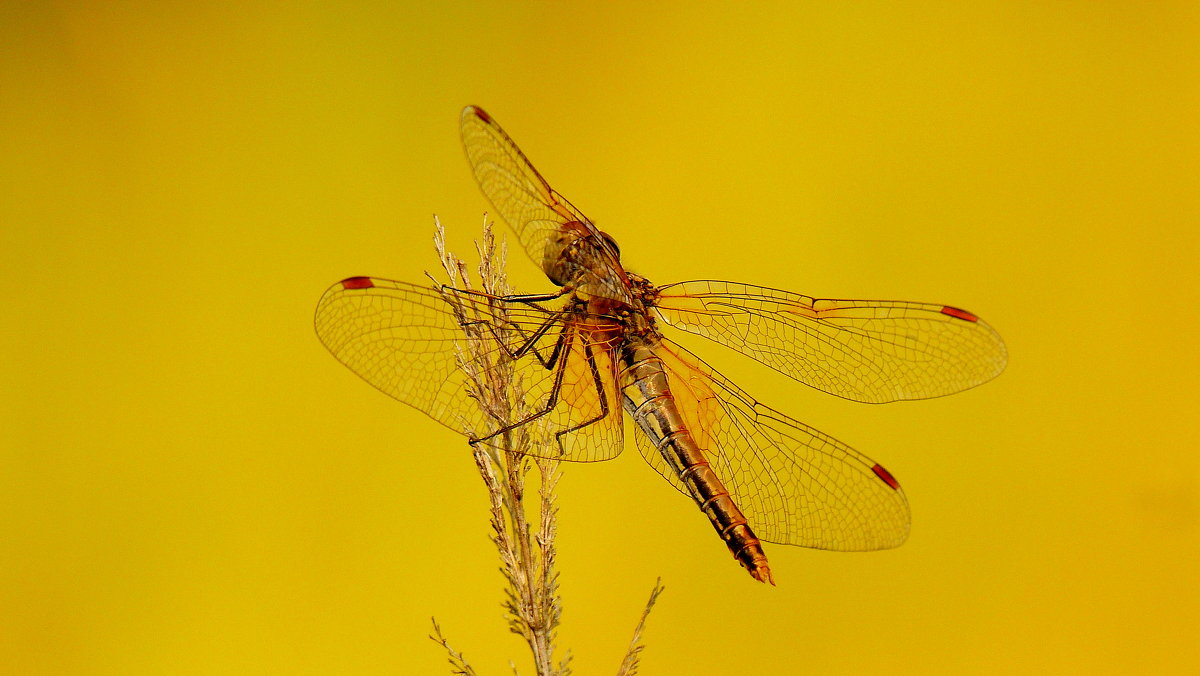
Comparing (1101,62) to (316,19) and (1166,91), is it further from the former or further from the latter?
(316,19)

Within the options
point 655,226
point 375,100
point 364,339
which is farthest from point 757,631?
point 375,100

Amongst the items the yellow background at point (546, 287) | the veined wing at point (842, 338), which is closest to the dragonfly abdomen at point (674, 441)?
the veined wing at point (842, 338)

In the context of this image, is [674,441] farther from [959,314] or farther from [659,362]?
[959,314]

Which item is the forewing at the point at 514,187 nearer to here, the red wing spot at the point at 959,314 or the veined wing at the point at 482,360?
the veined wing at the point at 482,360

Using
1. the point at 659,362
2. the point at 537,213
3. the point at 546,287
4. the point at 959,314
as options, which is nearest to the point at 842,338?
the point at 959,314

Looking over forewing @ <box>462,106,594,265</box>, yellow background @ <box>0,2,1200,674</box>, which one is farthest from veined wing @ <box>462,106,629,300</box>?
yellow background @ <box>0,2,1200,674</box>

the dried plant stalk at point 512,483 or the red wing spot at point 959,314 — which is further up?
the red wing spot at point 959,314

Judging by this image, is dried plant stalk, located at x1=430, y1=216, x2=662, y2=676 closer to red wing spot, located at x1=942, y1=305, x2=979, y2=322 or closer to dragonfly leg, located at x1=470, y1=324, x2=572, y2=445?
dragonfly leg, located at x1=470, y1=324, x2=572, y2=445
